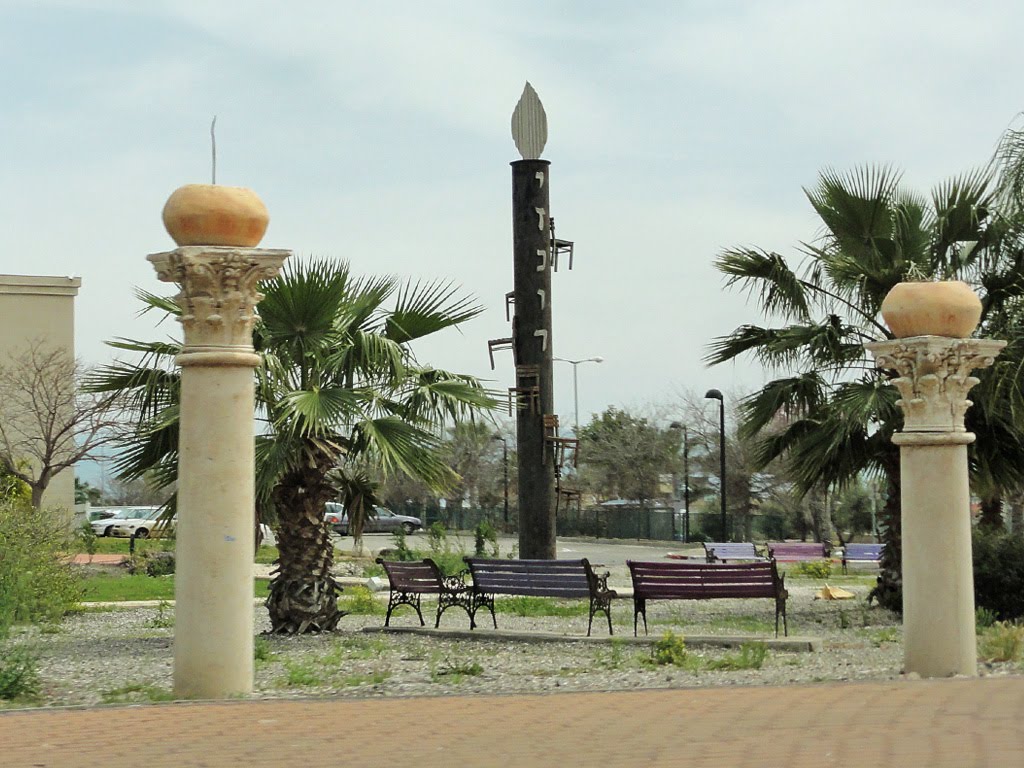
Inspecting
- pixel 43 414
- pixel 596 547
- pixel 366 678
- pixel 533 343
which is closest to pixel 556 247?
pixel 533 343

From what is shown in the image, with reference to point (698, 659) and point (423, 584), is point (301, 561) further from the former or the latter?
point (698, 659)

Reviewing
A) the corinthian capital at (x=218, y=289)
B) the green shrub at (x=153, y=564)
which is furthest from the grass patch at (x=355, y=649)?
the green shrub at (x=153, y=564)

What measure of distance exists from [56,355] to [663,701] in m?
32.5

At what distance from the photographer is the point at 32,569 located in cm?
1628

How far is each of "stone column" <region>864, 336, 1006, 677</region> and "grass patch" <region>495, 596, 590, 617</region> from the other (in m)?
7.91

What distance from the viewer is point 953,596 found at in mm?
12406

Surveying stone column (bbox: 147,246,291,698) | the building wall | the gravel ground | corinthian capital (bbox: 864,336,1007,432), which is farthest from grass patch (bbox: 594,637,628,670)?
the building wall

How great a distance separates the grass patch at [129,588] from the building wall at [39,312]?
16.1 metres

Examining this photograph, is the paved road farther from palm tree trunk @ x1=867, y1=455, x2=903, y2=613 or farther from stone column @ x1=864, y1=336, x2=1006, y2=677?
stone column @ x1=864, y1=336, x2=1006, y2=677

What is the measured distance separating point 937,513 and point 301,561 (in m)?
6.95

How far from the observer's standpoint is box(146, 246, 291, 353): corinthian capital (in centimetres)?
1097

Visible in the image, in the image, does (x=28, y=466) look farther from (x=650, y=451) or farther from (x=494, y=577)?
(x=650, y=451)

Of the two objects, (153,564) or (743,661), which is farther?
(153,564)

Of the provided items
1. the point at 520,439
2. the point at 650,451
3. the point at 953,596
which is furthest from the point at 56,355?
the point at 650,451
